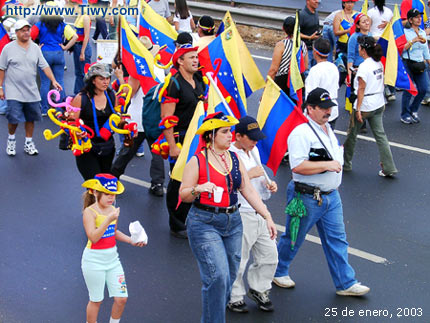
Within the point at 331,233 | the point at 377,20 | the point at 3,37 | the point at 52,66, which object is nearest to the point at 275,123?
the point at 331,233

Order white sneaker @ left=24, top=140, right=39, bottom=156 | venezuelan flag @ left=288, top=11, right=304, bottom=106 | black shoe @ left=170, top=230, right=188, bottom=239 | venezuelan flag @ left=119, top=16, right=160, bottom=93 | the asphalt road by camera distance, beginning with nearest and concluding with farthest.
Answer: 1. the asphalt road
2. black shoe @ left=170, top=230, right=188, bottom=239
3. venezuelan flag @ left=119, top=16, right=160, bottom=93
4. venezuelan flag @ left=288, top=11, right=304, bottom=106
5. white sneaker @ left=24, top=140, right=39, bottom=156

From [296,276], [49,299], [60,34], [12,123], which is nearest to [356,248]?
[296,276]

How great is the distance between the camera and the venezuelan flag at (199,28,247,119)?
27.6 ft

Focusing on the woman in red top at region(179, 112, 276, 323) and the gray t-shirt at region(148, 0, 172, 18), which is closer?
the woman in red top at region(179, 112, 276, 323)

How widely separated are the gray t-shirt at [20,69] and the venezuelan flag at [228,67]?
104 inches

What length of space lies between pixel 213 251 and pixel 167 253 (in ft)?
6.73

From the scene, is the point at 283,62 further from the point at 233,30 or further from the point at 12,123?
the point at 12,123

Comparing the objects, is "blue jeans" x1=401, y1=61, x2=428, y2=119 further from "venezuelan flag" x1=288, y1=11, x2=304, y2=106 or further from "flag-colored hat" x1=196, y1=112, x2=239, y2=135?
"flag-colored hat" x1=196, y1=112, x2=239, y2=135

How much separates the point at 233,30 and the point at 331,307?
3682 millimetres

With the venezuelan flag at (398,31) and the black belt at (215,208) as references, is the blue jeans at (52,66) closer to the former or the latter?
the venezuelan flag at (398,31)

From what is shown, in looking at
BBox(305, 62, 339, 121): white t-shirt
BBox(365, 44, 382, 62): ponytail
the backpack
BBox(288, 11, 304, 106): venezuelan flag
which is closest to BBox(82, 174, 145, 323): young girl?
the backpack

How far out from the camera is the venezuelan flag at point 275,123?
22.9ft

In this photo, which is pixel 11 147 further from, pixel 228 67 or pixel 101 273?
pixel 101 273

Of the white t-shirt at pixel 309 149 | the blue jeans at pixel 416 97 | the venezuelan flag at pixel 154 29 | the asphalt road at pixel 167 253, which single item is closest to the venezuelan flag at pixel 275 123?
the white t-shirt at pixel 309 149
